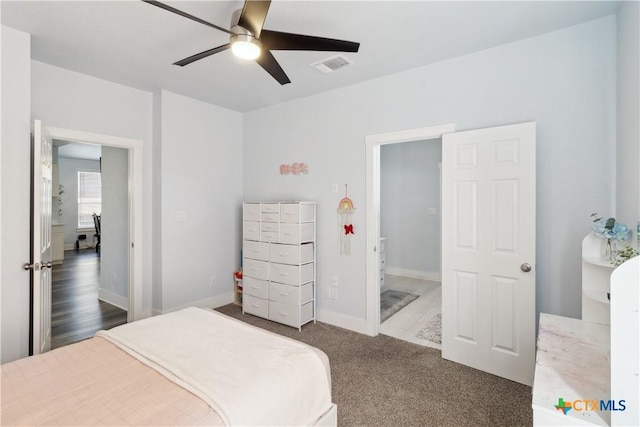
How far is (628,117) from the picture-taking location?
1.92 m

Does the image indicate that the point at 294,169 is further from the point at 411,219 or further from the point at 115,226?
the point at 411,219

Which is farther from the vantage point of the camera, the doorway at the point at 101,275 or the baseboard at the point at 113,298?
the baseboard at the point at 113,298

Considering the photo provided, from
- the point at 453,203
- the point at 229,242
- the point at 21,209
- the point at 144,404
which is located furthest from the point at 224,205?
the point at 144,404

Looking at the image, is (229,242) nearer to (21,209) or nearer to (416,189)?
(21,209)

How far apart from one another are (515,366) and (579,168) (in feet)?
5.20

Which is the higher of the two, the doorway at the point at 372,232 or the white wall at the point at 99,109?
the white wall at the point at 99,109

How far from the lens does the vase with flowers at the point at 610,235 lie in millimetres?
1792

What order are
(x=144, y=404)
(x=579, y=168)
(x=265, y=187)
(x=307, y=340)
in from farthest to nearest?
1. (x=265, y=187)
2. (x=307, y=340)
3. (x=579, y=168)
4. (x=144, y=404)

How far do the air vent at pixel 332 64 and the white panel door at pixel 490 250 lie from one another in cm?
115

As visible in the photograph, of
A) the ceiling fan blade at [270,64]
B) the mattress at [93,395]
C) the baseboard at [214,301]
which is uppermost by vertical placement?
the ceiling fan blade at [270,64]

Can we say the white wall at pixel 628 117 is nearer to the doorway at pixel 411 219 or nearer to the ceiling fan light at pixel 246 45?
the ceiling fan light at pixel 246 45

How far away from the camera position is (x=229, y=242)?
434 centimetres

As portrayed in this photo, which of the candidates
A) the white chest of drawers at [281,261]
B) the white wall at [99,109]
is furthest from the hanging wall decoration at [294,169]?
the white wall at [99,109]

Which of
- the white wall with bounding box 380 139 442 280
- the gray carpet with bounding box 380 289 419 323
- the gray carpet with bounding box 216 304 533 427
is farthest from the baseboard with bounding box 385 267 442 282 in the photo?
the gray carpet with bounding box 216 304 533 427
